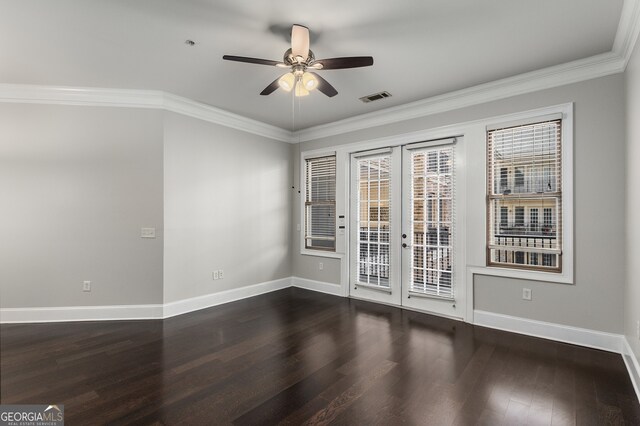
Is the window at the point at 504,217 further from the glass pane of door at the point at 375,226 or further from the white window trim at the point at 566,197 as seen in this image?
the glass pane of door at the point at 375,226

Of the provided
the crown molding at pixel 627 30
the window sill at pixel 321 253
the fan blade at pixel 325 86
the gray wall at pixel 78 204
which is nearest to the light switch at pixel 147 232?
the gray wall at pixel 78 204

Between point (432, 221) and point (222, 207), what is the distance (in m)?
3.01

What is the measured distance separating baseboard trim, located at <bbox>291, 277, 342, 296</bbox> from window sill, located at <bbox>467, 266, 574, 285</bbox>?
2095mm

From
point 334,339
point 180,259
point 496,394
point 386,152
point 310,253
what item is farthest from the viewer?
point 310,253

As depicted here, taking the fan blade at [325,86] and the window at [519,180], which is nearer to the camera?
the fan blade at [325,86]

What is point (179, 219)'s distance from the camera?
4.20 m

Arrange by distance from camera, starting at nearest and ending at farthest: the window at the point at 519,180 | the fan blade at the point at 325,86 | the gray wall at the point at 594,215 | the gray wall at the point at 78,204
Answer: the fan blade at the point at 325,86, the gray wall at the point at 594,215, the window at the point at 519,180, the gray wall at the point at 78,204

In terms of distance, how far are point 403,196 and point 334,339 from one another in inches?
85.3

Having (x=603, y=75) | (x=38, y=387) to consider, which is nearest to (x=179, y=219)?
(x=38, y=387)

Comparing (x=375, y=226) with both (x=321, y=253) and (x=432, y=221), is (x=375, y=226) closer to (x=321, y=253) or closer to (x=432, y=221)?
(x=432, y=221)

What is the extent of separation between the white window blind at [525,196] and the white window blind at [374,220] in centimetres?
136

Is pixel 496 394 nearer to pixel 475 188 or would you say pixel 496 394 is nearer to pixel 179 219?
pixel 475 188

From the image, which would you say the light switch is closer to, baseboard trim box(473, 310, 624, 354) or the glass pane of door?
the glass pane of door

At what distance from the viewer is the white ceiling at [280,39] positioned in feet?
7.66
